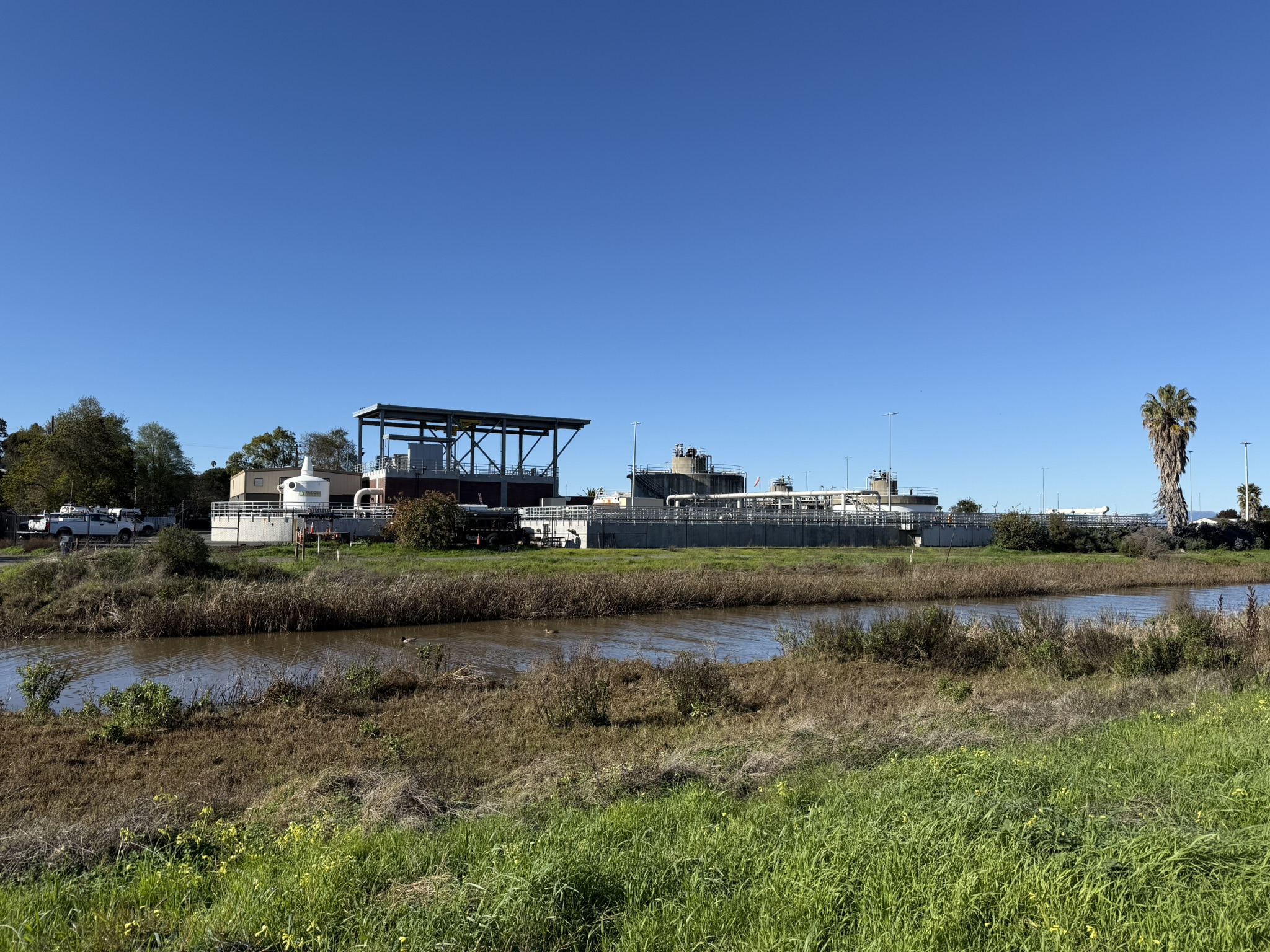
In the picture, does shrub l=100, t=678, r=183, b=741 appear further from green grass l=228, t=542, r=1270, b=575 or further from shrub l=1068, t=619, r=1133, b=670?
green grass l=228, t=542, r=1270, b=575

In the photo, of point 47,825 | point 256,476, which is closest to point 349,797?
point 47,825

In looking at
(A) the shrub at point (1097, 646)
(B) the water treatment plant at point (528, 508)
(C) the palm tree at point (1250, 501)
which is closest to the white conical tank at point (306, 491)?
(B) the water treatment plant at point (528, 508)

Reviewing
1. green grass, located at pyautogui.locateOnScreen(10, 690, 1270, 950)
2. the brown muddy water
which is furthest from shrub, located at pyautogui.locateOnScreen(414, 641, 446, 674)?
green grass, located at pyautogui.locateOnScreen(10, 690, 1270, 950)

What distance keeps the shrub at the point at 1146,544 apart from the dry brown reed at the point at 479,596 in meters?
20.1

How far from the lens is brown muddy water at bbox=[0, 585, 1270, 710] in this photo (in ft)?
64.3

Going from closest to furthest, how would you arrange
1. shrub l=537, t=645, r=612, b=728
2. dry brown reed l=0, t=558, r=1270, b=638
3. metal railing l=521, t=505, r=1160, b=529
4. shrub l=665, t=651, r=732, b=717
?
1. shrub l=537, t=645, r=612, b=728
2. shrub l=665, t=651, r=732, b=717
3. dry brown reed l=0, t=558, r=1270, b=638
4. metal railing l=521, t=505, r=1160, b=529

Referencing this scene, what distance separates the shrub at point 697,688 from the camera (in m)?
15.1

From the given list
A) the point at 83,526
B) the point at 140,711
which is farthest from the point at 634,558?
the point at 140,711

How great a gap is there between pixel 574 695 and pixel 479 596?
53.3 feet

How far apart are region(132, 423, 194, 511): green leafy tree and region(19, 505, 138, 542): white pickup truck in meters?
37.2

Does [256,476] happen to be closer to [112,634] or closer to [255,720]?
[112,634]

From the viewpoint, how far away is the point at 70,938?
5.08m

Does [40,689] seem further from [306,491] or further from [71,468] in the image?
[71,468]

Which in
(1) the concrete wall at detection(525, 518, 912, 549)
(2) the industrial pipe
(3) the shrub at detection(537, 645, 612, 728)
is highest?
(2) the industrial pipe
